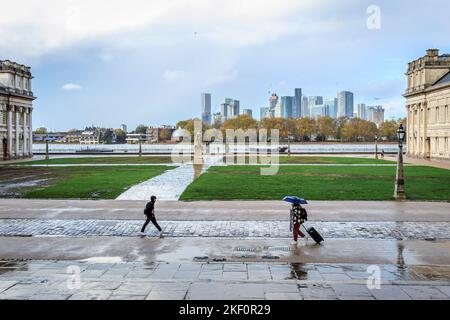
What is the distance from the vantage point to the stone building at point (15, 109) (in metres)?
68.9

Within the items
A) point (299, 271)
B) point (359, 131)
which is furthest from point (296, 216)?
point (359, 131)

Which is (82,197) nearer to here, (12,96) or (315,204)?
(315,204)

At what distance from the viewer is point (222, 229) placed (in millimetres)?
18766

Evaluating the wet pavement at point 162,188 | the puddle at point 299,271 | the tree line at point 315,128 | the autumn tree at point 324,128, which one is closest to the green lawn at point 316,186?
the wet pavement at point 162,188

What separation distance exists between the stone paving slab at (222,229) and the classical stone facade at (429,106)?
48696 mm

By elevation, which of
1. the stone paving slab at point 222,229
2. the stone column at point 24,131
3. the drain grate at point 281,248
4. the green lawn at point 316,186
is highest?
the stone column at point 24,131

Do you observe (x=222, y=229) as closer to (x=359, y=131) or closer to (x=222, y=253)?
(x=222, y=253)

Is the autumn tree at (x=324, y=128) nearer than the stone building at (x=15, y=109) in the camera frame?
No

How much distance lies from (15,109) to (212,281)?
226 ft

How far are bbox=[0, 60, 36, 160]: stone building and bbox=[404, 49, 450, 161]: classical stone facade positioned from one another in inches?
2340

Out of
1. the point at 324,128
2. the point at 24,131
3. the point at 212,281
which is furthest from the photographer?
the point at 324,128

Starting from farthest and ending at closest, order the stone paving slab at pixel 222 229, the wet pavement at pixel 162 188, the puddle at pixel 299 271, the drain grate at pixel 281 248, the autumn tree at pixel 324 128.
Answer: the autumn tree at pixel 324 128
the wet pavement at pixel 162 188
the stone paving slab at pixel 222 229
the drain grate at pixel 281 248
the puddle at pixel 299 271

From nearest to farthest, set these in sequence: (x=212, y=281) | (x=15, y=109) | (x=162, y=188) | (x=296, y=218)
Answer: (x=212, y=281)
(x=296, y=218)
(x=162, y=188)
(x=15, y=109)

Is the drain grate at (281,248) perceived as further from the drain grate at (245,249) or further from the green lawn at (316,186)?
the green lawn at (316,186)
